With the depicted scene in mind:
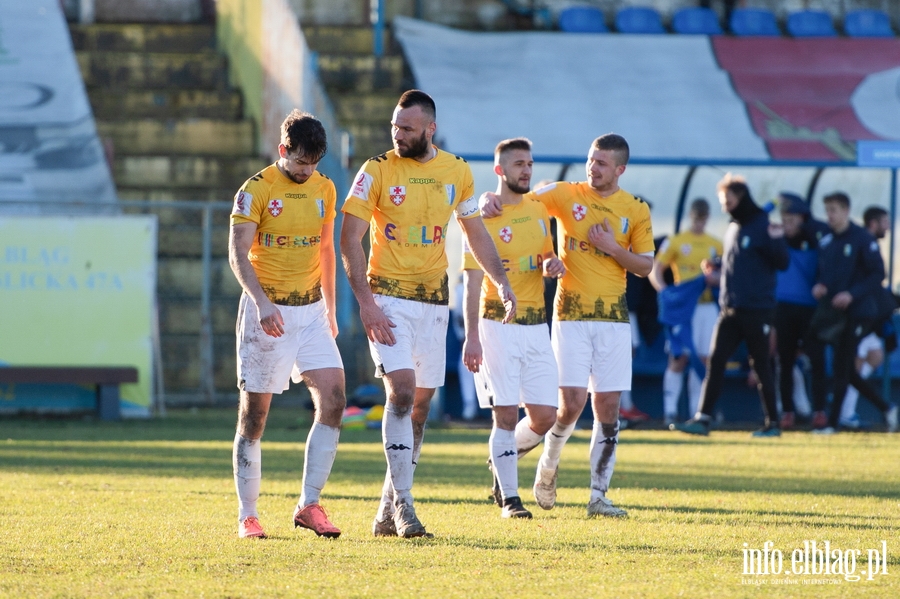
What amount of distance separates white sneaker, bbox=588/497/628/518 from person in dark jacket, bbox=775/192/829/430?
7.53 meters

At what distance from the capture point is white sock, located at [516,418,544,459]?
8.41m

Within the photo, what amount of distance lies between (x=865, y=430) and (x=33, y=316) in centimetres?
889

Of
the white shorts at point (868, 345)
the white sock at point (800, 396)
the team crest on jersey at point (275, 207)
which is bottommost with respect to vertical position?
the white sock at point (800, 396)

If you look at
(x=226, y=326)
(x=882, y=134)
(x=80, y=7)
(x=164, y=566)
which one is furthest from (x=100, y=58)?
(x=164, y=566)

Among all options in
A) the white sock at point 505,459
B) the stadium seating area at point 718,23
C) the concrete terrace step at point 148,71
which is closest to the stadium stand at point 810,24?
the stadium seating area at point 718,23

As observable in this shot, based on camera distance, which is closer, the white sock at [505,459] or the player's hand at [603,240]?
the white sock at [505,459]

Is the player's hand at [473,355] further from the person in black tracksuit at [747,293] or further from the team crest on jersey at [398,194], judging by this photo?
the person in black tracksuit at [747,293]

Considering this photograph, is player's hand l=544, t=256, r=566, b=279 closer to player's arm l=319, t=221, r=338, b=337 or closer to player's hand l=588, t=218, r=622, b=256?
player's hand l=588, t=218, r=622, b=256

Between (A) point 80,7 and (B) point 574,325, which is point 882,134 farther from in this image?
(A) point 80,7

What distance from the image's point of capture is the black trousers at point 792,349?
14.9 metres

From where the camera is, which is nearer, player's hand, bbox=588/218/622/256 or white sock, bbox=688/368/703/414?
player's hand, bbox=588/218/622/256

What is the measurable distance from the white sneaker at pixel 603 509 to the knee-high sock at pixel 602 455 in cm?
8

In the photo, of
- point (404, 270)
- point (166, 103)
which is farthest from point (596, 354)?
point (166, 103)

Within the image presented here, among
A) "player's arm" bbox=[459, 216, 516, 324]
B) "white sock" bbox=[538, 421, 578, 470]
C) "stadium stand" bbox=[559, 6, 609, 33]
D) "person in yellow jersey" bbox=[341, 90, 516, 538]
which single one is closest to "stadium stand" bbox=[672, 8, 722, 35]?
"stadium stand" bbox=[559, 6, 609, 33]
